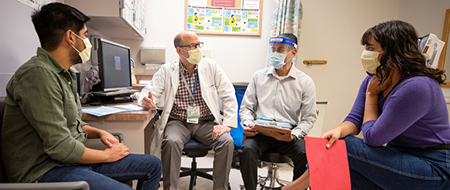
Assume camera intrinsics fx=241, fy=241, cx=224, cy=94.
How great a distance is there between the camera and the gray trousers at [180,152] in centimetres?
171

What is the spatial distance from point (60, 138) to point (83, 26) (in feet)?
1.86

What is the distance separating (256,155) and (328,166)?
52cm

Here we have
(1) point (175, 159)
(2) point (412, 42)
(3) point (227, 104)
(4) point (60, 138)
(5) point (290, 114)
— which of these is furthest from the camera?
(3) point (227, 104)

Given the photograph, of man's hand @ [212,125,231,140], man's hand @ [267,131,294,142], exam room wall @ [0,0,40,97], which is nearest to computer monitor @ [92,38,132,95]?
exam room wall @ [0,0,40,97]

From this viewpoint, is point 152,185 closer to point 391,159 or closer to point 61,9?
point 61,9

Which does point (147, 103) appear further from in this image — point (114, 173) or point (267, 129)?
point (267, 129)

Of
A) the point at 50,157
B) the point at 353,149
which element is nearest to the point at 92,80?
the point at 50,157

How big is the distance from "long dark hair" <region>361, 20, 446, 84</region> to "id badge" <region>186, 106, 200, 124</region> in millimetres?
1309

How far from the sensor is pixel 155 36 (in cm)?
316

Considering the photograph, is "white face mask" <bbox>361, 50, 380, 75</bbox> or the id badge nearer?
"white face mask" <bbox>361, 50, 380, 75</bbox>

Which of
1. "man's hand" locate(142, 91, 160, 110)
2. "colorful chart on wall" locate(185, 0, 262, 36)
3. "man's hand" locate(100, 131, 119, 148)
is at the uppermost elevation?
"colorful chart on wall" locate(185, 0, 262, 36)

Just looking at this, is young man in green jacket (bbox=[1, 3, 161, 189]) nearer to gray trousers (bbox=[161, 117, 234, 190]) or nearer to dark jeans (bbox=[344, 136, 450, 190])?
Result: gray trousers (bbox=[161, 117, 234, 190])

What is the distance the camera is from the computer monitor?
1666mm

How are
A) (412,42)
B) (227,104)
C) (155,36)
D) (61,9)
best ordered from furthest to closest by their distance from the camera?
(155,36)
(227,104)
(412,42)
(61,9)
